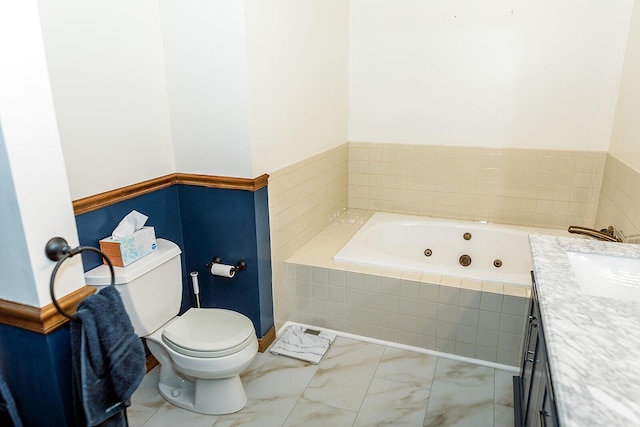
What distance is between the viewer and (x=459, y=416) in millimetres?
2094

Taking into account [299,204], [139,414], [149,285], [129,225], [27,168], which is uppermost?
[27,168]

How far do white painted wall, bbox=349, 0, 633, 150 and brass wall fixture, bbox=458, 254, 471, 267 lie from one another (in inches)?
31.4

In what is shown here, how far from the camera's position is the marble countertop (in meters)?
0.89

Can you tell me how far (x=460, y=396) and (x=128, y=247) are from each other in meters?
1.68

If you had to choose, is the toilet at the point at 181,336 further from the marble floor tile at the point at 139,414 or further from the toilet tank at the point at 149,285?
the marble floor tile at the point at 139,414

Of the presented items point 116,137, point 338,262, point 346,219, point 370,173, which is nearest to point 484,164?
point 370,173

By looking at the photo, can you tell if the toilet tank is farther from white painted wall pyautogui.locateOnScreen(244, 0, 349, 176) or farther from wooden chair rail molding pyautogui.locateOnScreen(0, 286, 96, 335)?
white painted wall pyautogui.locateOnScreen(244, 0, 349, 176)

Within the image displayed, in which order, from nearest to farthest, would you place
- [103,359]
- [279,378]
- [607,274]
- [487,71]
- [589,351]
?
[589,351] → [103,359] → [607,274] → [279,378] → [487,71]

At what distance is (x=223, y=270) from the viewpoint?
2439 millimetres

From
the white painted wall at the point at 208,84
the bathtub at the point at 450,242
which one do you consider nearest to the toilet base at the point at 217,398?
the white painted wall at the point at 208,84

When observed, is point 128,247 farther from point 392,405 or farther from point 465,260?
point 465,260

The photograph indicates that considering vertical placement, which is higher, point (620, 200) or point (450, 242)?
point (620, 200)

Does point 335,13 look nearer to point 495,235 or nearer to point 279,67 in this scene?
point 279,67

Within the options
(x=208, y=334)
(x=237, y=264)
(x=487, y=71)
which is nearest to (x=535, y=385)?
(x=208, y=334)
